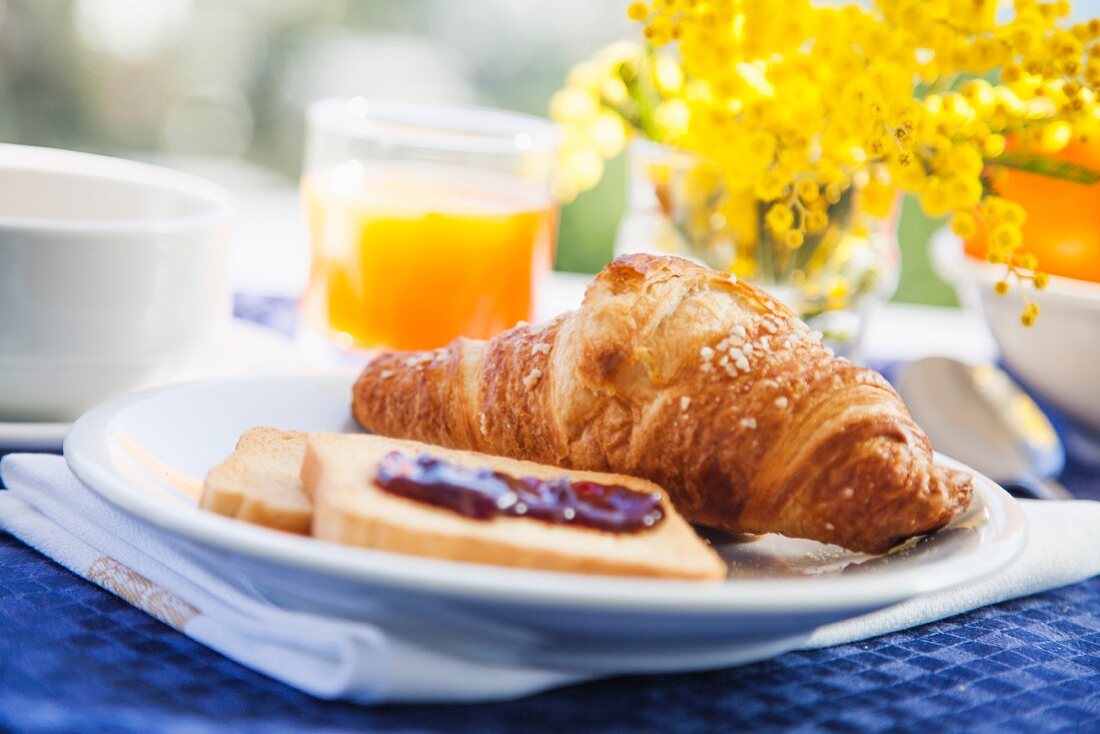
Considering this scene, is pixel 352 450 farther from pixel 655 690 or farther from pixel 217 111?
pixel 217 111

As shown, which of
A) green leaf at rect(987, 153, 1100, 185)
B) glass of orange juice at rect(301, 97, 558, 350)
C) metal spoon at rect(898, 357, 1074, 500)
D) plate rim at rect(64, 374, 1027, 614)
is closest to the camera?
plate rim at rect(64, 374, 1027, 614)

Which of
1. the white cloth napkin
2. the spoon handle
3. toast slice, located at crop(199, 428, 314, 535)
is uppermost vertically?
toast slice, located at crop(199, 428, 314, 535)

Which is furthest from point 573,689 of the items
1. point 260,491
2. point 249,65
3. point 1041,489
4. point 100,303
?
point 249,65

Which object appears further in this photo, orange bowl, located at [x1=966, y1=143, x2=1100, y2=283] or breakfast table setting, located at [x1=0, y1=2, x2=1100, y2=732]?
orange bowl, located at [x1=966, y1=143, x2=1100, y2=283]

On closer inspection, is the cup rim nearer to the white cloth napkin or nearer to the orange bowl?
the white cloth napkin

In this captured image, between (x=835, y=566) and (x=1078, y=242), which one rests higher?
(x=1078, y=242)

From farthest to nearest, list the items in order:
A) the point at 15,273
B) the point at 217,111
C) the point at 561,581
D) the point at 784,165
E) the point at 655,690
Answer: the point at 217,111, the point at 784,165, the point at 15,273, the point at 655,690, the point at 561,581

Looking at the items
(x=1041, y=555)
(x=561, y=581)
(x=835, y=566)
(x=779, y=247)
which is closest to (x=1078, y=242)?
(x=779, y=247)

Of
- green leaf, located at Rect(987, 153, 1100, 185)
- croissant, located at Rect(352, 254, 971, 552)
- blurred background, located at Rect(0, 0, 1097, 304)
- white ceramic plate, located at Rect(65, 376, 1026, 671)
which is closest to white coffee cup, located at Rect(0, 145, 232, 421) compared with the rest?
white ceramic plate, located at Rect(65, 376, 1026, 671)
